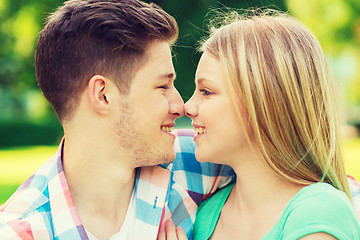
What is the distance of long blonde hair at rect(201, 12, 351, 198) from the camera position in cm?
234

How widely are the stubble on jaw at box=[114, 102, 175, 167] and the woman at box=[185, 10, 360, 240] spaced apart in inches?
9.6

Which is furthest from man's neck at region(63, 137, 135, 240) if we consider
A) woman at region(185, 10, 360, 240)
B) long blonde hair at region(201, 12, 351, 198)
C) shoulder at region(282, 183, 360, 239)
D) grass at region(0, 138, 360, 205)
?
grass at region(0, 138, 360, 205)

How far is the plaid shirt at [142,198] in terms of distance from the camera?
2186mm

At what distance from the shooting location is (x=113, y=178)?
2.63m

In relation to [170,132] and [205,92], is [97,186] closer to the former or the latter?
[170,132]

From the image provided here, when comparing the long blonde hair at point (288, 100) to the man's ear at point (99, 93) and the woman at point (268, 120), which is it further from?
the man's ear at point (99, 93)

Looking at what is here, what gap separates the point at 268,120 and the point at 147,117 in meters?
0.72

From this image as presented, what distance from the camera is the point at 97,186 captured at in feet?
8.50

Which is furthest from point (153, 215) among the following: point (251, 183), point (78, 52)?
point (78, 52)

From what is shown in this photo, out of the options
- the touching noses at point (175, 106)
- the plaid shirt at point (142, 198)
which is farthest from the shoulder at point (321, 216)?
the touching noses at point (175, 106)

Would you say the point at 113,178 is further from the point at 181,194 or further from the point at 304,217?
the point at 304,217

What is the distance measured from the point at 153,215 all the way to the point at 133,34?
106 cm

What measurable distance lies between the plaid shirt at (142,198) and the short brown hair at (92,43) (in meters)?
0.43

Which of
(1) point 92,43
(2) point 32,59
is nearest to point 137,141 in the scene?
(1) point 92,43
